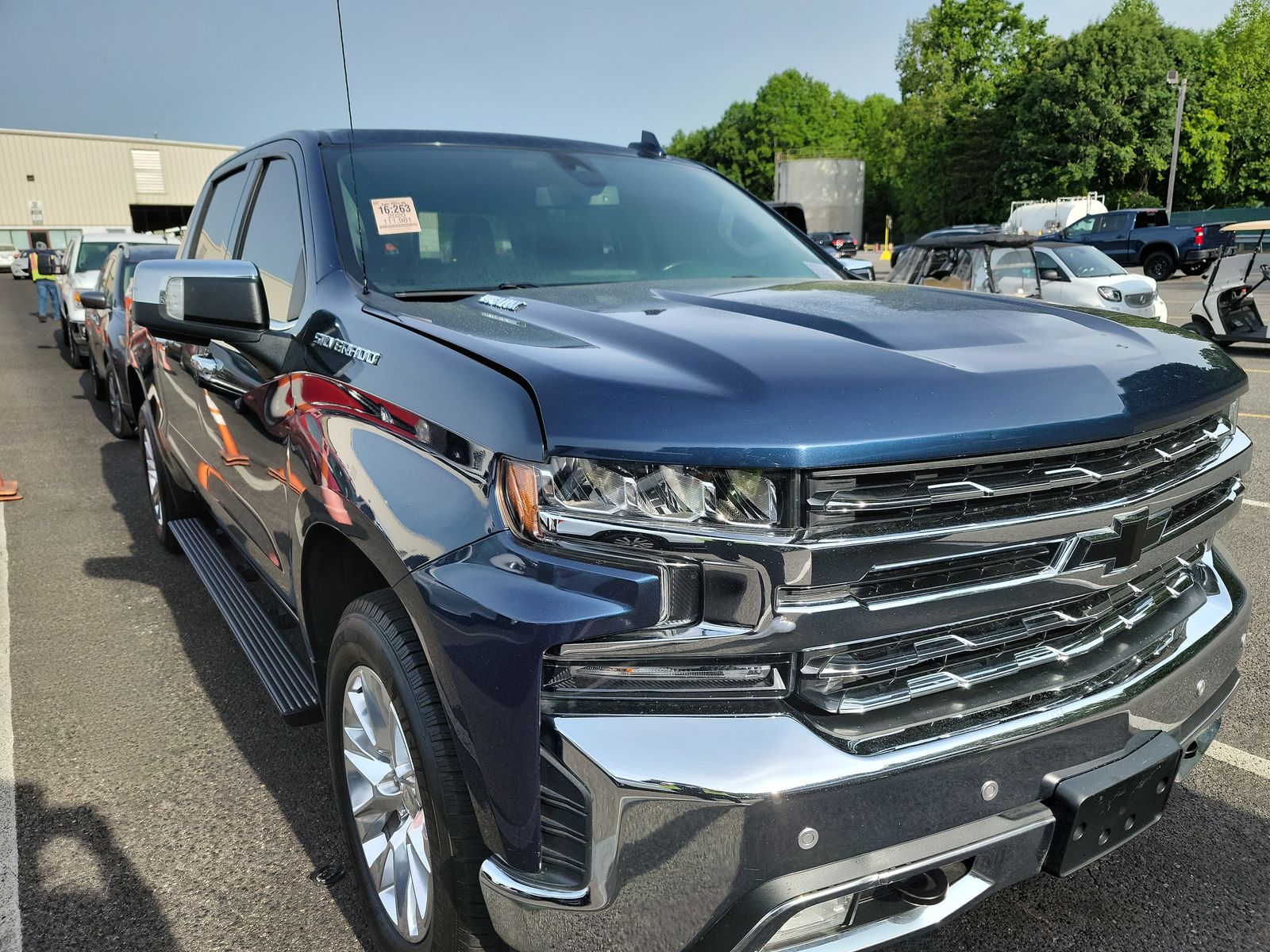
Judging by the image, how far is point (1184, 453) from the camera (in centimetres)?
203

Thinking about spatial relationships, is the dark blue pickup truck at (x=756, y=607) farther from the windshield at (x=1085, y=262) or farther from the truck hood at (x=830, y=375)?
the windshield at (x=1085, y=262)

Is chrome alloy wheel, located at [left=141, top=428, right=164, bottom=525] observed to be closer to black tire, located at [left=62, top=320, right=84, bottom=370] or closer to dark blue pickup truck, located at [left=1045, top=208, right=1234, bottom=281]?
black tire, located at [left=62, top=320, right=84, bottom=370]

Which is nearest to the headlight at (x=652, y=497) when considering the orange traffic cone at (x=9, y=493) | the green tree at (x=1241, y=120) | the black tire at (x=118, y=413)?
the orange traffic cone at (x=9, y=493)

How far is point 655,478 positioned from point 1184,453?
1185 mm

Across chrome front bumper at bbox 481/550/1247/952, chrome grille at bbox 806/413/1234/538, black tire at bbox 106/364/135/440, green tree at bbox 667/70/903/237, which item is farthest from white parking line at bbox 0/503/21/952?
green tree at bbox 667/70/903/237

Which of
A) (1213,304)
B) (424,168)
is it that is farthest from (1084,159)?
(424,168)

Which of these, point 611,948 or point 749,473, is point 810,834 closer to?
point 611,948

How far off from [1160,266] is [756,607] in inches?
1222

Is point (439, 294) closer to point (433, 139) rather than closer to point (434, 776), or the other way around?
point (433, 139)

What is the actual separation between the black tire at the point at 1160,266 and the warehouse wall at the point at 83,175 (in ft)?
163

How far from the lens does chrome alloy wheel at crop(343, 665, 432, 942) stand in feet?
6.49

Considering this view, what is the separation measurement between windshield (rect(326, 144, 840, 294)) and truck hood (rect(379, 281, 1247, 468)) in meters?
0.50

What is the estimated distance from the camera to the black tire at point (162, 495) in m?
4.96

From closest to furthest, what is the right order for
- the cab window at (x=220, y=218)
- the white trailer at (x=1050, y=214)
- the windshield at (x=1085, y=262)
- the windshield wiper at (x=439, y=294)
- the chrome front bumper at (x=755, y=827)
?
the chrome front bumper at (x=755, y=827) → the windshield wiper at (x=439, y=294) → the cab window at (x=220, y=218) → the windshield at (x=1085, y=262) → the white trailer at (x=1050, y=214)
